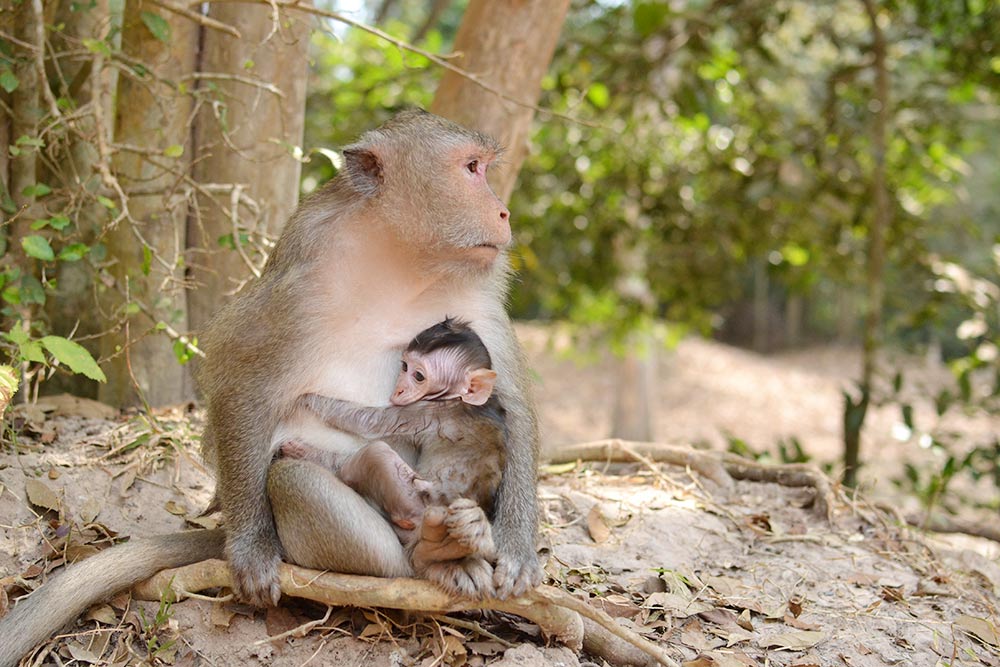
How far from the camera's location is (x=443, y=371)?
2861mm

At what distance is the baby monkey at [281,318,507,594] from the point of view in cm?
266

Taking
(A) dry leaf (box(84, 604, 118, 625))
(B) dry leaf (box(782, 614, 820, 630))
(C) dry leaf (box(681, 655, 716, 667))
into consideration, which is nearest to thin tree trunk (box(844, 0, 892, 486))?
(B) dry leaf (box(782, 614, 820, 630))

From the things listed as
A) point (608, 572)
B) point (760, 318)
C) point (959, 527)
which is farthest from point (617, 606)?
point (760, 318)

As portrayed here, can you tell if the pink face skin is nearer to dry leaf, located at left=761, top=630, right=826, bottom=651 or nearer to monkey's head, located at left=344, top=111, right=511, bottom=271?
monkey's head, located at left=344, top=111, right=511, bottom=271

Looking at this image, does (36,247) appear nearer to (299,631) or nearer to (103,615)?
(103,615)

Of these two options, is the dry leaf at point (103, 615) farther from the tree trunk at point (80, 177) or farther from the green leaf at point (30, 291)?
the tree trunk at point (80, 177)

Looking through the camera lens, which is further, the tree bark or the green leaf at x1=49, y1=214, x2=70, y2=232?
the tree bark

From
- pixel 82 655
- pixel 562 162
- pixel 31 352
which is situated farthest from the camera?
pixel 562 162

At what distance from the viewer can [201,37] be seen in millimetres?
4500

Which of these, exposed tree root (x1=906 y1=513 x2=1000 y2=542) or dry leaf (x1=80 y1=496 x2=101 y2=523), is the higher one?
dry leaf (x1=80 y1=496 x2=101 y2=523)

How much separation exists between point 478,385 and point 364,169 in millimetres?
764

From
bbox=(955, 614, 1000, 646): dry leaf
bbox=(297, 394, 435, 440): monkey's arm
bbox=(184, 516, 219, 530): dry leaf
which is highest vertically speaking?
bbox=(297, 394, 435, 440): monkey's arm

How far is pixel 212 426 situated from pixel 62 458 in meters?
0.81

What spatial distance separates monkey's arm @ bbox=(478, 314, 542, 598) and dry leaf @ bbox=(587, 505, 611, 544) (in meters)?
0.77
